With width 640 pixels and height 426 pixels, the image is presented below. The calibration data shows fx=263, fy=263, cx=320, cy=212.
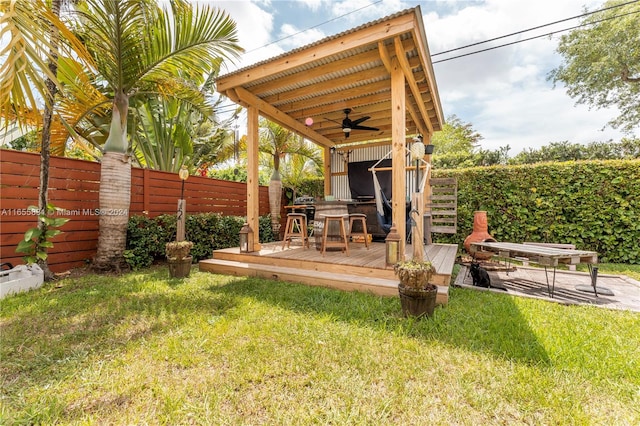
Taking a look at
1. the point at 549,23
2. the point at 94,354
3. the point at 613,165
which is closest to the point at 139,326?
the point at 94,354

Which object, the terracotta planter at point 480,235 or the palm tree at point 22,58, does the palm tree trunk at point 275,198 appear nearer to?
the terracotta planter at point 480,235

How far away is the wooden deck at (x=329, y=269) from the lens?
3121mm

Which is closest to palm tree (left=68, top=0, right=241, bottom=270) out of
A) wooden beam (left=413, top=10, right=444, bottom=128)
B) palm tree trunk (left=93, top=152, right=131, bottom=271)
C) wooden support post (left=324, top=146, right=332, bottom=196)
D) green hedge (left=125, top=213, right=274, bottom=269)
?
palm tree trunk (left=93, top=152, right=131, bottom=271)

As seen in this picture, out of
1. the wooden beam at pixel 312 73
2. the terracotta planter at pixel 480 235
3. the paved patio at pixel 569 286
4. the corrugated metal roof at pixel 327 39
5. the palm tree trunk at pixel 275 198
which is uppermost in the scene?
the corrugated metal roof at pixel 327 39

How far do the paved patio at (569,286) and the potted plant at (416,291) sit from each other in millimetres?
1549

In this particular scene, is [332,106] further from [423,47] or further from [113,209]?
[113,209]

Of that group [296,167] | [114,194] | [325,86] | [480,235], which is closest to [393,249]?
[480,235]

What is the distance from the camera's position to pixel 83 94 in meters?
4.38

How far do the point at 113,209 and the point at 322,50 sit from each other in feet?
13.0

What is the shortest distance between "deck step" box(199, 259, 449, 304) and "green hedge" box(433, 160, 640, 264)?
4.17 m

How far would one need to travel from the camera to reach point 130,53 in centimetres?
402

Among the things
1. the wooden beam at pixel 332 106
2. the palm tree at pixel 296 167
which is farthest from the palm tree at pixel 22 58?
the palm tree at pixel 296 167

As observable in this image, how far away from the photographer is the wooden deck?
10.2 feet

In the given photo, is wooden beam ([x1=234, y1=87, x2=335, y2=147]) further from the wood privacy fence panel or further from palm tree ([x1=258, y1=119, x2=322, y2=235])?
the wood privacy fence panel
